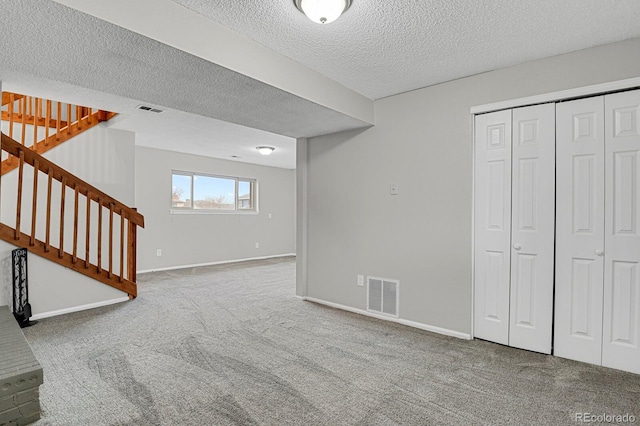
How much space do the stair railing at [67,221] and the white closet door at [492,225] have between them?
13.2 feet

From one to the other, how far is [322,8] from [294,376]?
2281 mm

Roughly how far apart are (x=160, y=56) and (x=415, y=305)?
9.68 feet

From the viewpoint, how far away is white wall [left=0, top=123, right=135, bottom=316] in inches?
136

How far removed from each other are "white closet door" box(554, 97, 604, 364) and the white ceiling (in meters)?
0.57

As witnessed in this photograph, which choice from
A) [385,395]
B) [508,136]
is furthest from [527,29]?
[385,395]

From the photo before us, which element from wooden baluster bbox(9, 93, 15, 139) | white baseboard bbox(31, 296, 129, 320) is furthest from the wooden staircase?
white baseboard bbox(31, 296, 129, 320)

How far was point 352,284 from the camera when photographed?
149 inches

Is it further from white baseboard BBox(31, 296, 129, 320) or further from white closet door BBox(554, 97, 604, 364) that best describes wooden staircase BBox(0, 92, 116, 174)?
white closet door BBox(554, 97, 604, 364)

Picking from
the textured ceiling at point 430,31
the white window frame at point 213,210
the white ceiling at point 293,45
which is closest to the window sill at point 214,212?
the white window frame at point 213,210

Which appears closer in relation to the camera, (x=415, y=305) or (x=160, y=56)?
(x=160, y=56)

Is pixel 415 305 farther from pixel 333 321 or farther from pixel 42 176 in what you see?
pixel 42 176

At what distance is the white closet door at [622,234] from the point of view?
7.50 ft

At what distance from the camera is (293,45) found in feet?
7.93

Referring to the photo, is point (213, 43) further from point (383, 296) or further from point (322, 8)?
point (383, 296)
